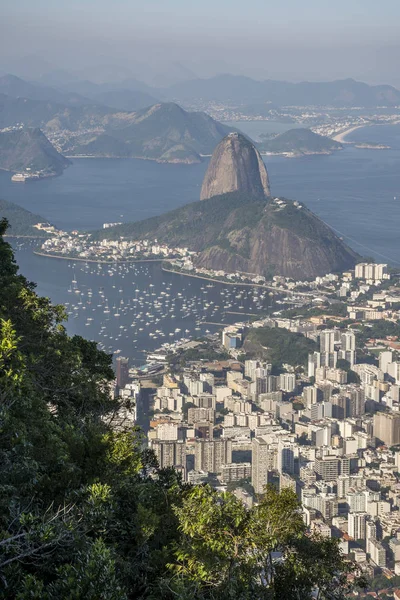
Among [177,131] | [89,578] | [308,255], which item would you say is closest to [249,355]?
[308,255]

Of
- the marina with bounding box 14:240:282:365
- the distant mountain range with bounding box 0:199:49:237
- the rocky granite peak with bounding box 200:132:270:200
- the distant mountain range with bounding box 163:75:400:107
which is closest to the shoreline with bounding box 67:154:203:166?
the rocky granite peak with bounding box 200:132:270:200

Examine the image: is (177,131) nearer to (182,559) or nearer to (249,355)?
(249,355)

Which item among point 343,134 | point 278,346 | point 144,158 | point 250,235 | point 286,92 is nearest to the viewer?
point 278,346

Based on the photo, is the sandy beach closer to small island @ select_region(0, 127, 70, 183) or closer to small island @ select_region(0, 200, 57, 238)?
small island @ select_region(0, 127, 70, 183)

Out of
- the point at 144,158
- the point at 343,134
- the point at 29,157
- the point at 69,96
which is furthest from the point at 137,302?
the point at 69,96

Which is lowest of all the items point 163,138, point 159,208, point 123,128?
point 159,208

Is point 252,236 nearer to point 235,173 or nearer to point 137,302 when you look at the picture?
point 137,302

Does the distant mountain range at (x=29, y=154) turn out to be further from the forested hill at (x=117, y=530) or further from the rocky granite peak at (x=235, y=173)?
the forested hill at (x=117, y=530)
